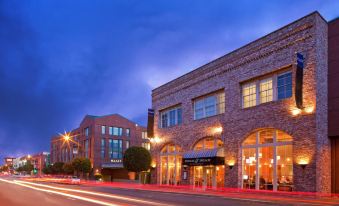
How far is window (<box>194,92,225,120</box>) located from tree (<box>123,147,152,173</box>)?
980cm

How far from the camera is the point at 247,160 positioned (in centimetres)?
3566

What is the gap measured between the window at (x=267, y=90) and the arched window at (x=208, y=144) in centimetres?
512

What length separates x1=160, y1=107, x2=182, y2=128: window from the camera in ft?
160

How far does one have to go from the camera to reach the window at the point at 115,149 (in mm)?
98312

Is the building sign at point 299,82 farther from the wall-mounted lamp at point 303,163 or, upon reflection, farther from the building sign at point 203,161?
the building sign at point 203,161

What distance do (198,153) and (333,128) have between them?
51.4ft

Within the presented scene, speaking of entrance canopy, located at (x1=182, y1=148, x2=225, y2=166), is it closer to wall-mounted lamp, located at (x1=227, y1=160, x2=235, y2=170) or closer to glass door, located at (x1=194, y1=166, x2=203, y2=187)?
wall-mounted lamp, located at (x1=227, y1=160, x2=235, y2=170)

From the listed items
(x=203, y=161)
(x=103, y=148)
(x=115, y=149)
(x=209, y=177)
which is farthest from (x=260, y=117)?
(x=115, y=149)

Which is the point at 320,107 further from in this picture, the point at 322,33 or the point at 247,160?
the point at 247,160

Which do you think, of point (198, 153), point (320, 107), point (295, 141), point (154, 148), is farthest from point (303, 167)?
point (154, 148)

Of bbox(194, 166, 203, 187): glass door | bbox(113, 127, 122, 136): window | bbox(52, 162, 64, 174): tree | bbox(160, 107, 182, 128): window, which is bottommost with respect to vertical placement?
bbox(52, 162, 64, 174): tree

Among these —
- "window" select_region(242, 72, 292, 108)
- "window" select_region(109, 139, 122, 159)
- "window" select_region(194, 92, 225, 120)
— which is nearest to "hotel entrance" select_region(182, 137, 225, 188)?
"window" select_region(194, 92, 225, 120)

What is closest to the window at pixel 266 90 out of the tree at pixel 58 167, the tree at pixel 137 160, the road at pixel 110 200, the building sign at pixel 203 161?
the building sign at pixel 203 161

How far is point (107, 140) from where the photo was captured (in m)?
97.9
